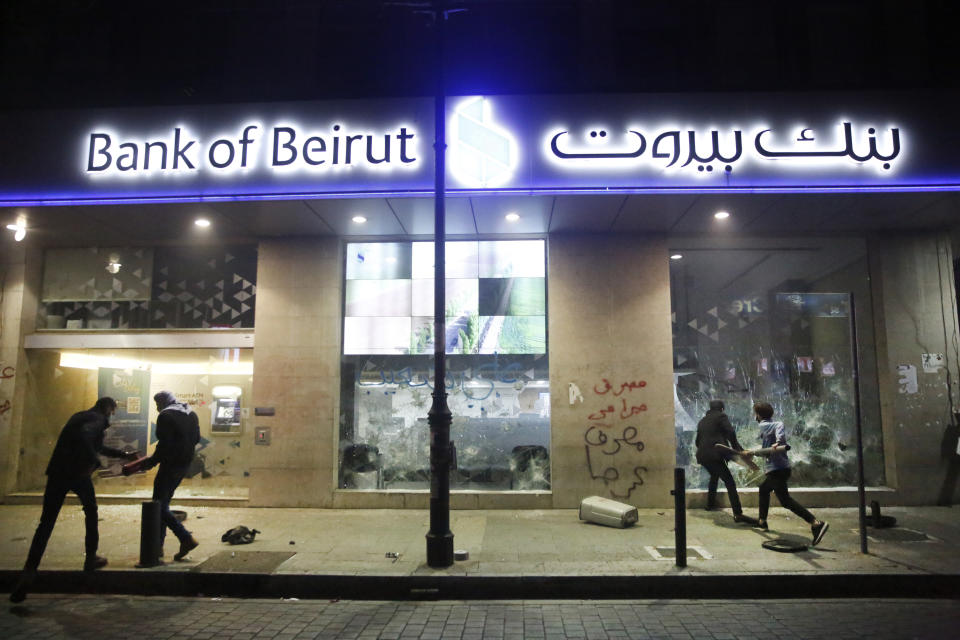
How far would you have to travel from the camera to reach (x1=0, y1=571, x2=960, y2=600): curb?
19.4 feet

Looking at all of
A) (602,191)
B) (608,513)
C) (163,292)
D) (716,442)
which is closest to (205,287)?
(163,292)

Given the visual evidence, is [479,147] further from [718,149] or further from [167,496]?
[167,496]

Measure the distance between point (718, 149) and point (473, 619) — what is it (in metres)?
6.68

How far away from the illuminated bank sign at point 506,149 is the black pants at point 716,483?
3.91 metres

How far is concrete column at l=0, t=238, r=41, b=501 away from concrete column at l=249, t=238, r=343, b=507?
4199 mm

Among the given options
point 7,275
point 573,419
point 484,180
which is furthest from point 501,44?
point 7,275

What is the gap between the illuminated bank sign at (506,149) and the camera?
820 cm

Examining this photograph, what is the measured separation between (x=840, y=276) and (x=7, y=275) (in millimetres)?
14285

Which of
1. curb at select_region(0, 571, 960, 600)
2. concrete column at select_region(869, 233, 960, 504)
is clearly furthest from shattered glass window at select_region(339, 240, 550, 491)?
concrete column at select_region(869, 233, 960, 504)

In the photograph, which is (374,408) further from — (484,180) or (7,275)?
(7,275)

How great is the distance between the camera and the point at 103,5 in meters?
11.7

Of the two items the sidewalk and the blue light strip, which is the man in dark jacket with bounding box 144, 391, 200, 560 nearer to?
the sidewalk

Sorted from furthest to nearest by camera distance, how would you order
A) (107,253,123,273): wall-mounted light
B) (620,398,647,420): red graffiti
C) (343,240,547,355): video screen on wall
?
(107,253,123,273): wall-mounted light, (343,240,547,355): video screen on wall, (620,398,647,420): red graffiti

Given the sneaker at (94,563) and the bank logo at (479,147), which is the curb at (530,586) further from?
the bank logo at (479,147)
